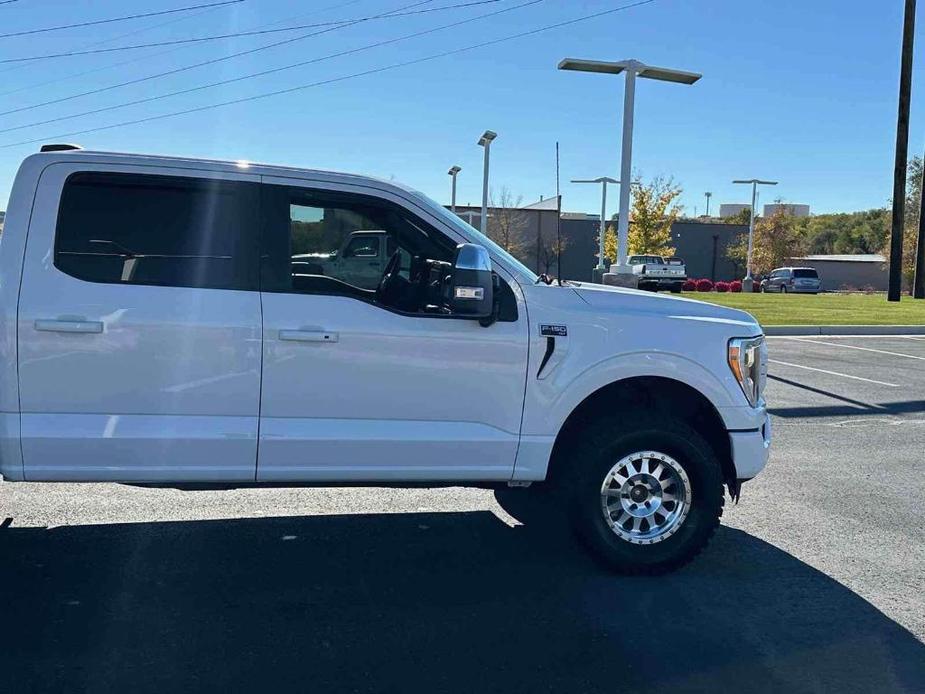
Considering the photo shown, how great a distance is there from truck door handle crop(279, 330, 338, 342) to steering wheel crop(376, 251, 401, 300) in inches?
19.3

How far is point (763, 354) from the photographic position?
4816 millimetres

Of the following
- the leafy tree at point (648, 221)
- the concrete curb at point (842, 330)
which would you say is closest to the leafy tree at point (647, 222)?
the leafy tree at point (648, 221)

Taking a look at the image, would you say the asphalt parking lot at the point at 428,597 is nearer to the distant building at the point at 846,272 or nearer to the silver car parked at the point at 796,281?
the silver car parked at the point at 796,281

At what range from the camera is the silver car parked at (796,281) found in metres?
49.2

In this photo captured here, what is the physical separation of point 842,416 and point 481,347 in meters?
6.30

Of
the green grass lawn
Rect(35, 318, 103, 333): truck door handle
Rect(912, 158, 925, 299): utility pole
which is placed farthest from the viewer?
Rect(912, 158, 925, 299): utility pole

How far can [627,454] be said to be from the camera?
4594 millimetres

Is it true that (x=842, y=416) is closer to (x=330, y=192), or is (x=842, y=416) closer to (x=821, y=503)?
(x=821, y=503)

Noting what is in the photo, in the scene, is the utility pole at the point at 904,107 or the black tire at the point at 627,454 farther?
the utility pole at the point at 904,107

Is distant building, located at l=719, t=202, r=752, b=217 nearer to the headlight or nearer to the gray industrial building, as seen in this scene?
the gray industrial building

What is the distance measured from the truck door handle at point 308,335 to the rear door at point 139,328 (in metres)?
0.14

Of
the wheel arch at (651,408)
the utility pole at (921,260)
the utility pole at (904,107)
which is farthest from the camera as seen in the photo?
the utility pole at (921,260)

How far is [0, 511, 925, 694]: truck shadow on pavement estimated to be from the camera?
11.5ft

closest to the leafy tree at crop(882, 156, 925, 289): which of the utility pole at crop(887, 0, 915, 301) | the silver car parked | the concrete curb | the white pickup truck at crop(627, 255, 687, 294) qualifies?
the silver car parked
